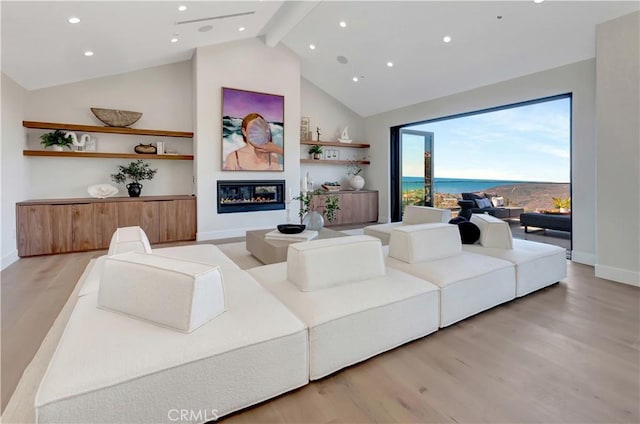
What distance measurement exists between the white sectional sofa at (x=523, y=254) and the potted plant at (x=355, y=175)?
171 inches

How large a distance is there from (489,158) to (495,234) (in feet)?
19.7

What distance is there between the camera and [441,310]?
2268 millimetres

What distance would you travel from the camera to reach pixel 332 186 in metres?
7.64

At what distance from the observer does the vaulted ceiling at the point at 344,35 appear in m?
3.49

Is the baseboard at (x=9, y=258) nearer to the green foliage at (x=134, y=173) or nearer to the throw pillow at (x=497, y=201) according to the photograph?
the green foliage at (x=134, y=173)

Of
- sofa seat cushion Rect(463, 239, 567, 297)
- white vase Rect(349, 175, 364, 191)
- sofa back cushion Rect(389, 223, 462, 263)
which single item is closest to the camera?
sofa back cushion Rect(389, 223, 462, 263)

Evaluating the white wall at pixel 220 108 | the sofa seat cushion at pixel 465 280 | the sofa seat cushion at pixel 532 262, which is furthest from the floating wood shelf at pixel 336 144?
the sofa seat cushion at pixel 465 280

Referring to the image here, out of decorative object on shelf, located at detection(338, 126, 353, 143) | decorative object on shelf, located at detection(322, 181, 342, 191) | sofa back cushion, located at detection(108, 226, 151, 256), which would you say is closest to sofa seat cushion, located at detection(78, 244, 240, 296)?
sofa back cushion, located at detection(108, 226, 151, 256)

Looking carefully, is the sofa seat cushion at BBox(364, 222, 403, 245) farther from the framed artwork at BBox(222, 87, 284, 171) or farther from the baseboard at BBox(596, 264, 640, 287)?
the framed artwork at BBox(222, 87, 284, 171)

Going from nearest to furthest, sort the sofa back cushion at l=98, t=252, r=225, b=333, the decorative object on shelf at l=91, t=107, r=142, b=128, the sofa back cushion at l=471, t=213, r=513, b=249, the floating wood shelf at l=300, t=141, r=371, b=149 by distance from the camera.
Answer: the sofa back cushion at l=98, t=252, r=225, b=333
the sofa back cushion at l=471, t=213, r=513, b=249
the decorative object on shelf at l=91, t=107, r=142, b=128
the floating wood shelf at l=300, t=141, r=371, b=149

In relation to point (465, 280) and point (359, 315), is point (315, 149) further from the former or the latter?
point (359, 315)

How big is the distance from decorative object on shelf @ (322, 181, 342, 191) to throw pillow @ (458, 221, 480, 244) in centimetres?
425

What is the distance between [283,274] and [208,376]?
Result: 1078 millimetres

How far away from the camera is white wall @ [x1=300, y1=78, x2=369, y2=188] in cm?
746
